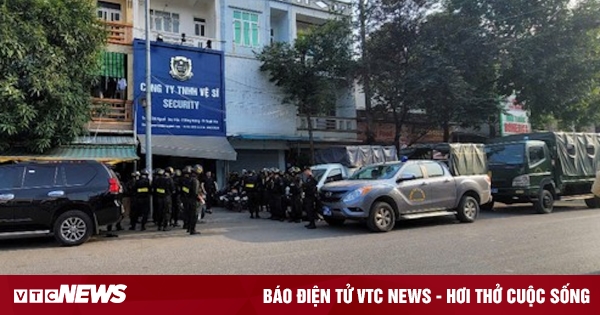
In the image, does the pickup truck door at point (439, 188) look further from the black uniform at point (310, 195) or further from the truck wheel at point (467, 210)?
the black uniform at point (310, 195)

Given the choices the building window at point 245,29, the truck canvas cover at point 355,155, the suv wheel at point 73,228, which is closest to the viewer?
the suv wheel at point 73,228

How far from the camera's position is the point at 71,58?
1402cm

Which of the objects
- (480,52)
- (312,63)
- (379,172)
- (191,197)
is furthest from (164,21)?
(480,52)

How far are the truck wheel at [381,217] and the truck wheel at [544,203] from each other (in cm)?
600

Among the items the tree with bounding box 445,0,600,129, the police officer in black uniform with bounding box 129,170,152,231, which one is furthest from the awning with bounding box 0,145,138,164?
the tree with bounding box 445,0,600,129

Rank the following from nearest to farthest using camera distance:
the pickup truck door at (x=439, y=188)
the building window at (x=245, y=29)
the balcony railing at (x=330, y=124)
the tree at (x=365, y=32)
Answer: the pickup truck door at (x=439, y=188) → the tree at (x=365, y=32) → the building window at (x=245, y=29) → the balcony railing at (x=330, y=124)

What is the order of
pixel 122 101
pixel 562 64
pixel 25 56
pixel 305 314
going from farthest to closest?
1. pixel 562 64
2. pixel 122 101
3. pixel 25 56
4. pixel 305 314

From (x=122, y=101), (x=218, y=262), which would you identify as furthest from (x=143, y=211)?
(x=122, y=101)

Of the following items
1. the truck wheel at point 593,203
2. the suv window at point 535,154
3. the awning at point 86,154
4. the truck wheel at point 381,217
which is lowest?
the truck wheel at point 593,203

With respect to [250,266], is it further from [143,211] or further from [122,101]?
[122,101]

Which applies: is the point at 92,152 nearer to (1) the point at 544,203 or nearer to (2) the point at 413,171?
(2) the point at 413,171

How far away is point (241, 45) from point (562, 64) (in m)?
14.0

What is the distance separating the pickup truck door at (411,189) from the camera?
10917 millimetres

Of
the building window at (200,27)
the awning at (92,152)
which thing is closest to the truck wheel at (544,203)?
the awning at (92,152)
